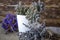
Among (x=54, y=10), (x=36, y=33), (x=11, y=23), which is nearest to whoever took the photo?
(x=36, y=33)

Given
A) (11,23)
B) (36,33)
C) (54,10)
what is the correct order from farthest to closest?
(54,10) < (11,23) < (36,33)

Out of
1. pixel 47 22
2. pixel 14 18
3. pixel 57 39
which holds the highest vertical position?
pixel 14 18

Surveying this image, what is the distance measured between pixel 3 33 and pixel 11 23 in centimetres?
14

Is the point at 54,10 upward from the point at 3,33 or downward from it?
upward

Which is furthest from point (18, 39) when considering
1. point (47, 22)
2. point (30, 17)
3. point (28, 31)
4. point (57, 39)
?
point (47, 22)

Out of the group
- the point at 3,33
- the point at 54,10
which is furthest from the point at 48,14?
the point at 3,33

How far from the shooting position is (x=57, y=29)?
1765mm

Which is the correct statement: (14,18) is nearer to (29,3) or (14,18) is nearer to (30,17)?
(30,17)

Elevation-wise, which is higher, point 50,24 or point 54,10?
point 54,10

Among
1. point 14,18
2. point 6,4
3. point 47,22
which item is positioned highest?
point 6,4

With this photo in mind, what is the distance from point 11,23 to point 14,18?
0.07 meters

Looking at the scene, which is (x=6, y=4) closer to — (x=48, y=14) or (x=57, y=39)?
(x=48, y=14)

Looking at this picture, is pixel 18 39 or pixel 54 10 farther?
pixel 54 10

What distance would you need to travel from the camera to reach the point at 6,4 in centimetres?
179
